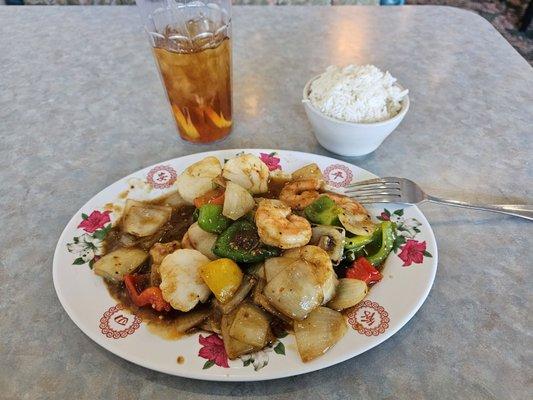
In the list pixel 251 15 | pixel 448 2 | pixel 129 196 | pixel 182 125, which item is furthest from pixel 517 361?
pixel 448 2

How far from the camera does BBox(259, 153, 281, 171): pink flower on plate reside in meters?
1.50

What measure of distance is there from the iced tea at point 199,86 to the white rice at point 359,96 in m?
0.35

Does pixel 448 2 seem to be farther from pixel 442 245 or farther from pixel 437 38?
pixel 442 245

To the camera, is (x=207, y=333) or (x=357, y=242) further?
(x=357, y=242)

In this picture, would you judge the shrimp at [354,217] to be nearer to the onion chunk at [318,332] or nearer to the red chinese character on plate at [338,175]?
the red chinese character on plate at [338,175]

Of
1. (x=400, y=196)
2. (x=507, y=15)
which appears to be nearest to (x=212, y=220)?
(x=400, y=196)

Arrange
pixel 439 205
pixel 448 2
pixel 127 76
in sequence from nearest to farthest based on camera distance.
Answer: pixel 439 205
pixel 127 76
pixel 448 2

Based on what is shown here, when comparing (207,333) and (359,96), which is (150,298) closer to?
(207,333)

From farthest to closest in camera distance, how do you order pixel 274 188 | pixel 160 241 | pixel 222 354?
pixel 274 188
pixel 160 241
pixel 222 354

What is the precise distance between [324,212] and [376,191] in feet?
0.84

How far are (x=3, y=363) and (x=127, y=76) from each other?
1.55 m

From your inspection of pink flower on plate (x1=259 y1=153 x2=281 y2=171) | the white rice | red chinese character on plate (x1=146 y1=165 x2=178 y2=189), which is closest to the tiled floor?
the white rice

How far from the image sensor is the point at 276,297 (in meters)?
1.04

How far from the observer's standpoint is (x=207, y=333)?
1.04m
